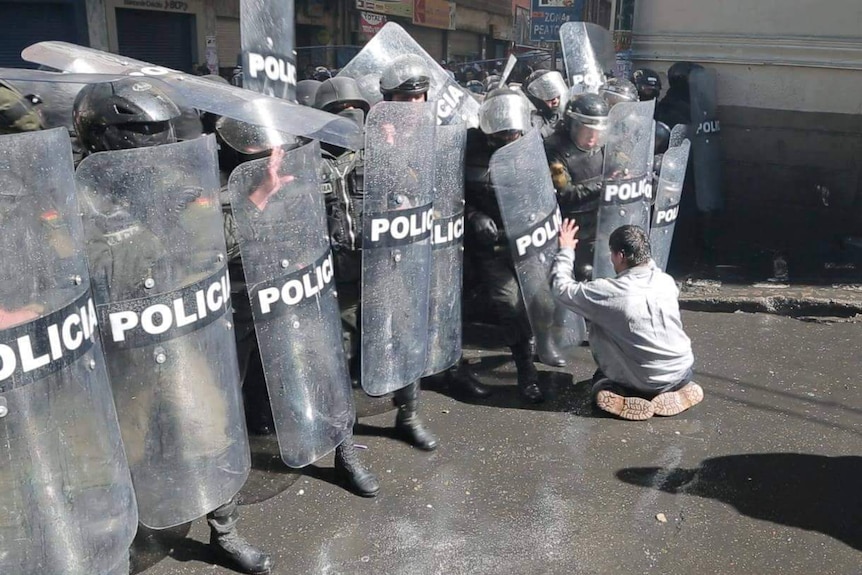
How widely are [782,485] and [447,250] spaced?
72.4 inches

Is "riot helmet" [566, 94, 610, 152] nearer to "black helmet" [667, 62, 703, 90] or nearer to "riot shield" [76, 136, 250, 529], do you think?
→ "riot shield" [76, 136, 250, 529]

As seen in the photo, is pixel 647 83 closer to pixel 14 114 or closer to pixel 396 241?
pixel 396 241

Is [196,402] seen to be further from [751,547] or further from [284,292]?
[751,547]

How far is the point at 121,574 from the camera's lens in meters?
2.29

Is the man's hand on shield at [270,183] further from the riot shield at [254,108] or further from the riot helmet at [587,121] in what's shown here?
the riot helmet at [587,121]

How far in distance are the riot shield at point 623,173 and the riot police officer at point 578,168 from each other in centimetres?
13

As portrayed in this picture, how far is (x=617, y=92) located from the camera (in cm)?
569

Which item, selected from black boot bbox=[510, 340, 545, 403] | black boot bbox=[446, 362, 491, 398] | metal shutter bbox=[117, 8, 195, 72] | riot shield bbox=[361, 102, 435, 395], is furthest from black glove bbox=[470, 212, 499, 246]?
metal shutter bbox=[117, 8, 195, 72]

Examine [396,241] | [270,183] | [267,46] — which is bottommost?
[396,241]

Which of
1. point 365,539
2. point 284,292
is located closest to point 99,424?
point 284,292

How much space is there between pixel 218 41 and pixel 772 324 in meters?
11.8

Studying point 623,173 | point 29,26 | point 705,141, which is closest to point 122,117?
point 623,173

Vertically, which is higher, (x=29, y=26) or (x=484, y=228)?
(x=29, y=26)

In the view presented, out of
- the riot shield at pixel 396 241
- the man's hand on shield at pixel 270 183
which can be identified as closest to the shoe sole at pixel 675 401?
the riot shield at pixel 396 241
